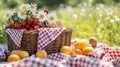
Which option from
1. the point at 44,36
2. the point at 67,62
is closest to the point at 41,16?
the point at 44,36

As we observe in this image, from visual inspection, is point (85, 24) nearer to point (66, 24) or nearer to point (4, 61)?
point (66, 24)

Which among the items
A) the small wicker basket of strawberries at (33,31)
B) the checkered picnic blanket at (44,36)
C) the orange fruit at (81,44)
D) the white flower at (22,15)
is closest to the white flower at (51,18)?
the small wicker basket of strawberries at (33,31)

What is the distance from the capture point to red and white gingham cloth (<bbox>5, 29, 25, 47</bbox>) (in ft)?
13.5

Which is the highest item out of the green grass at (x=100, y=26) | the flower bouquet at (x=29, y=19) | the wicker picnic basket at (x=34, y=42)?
the flower bouquet at (x=29, y=19)

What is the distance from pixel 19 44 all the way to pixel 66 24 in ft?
12.9

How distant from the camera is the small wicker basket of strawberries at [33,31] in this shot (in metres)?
4.12

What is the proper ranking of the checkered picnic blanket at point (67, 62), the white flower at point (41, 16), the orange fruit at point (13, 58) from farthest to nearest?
the white flower at point (41, 16) → the orange fruit at point (13, 58) → the checkered picnic blanket at point (67, 62)

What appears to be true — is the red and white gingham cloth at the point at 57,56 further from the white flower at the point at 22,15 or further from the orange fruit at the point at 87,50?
the white flower at the point at 22,15

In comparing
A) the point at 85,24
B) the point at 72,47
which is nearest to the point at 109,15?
the point at 85,24

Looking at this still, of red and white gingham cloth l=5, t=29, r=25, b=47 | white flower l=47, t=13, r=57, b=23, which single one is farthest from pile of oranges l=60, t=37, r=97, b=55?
red and white gingham cloth l=5, t=29, r=25, b=47

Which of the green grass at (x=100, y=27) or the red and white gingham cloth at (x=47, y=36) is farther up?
the red and white gingham cloth at (x=47, y=36)

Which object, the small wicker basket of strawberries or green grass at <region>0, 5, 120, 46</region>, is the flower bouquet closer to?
the small wicker basket of strawberries

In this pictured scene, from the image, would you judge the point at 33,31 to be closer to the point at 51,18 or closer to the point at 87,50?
the point at 51,18

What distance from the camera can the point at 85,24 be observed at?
7840 millimetres
